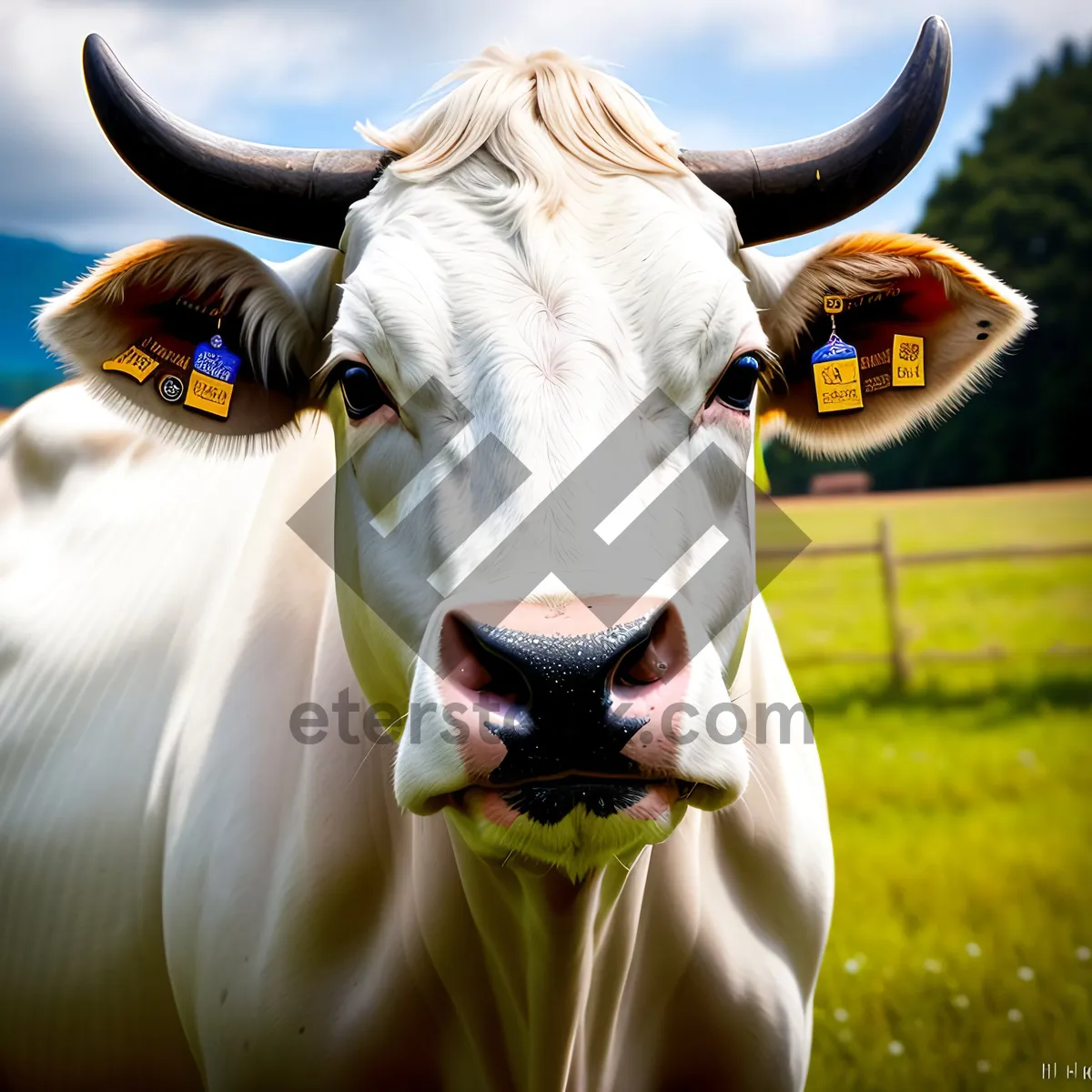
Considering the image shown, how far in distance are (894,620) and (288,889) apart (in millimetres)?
10975

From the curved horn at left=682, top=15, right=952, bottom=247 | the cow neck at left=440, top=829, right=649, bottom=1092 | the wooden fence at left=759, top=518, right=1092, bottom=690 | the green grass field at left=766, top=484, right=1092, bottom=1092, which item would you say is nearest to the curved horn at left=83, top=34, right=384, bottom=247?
the curved horn at left=682, top=15, right=952, bottom=247

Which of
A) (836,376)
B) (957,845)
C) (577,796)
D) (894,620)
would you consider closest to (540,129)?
(836,376)

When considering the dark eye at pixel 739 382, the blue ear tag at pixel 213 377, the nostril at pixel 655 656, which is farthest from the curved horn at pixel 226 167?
the nostril at pixel 655 656

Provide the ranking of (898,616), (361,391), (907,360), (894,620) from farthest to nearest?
(898,616) < (894,620) < (907,360) < (361,391)

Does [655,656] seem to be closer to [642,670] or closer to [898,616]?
[642,670]

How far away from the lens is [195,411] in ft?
9.43

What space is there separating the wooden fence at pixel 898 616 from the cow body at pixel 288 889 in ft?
32.6

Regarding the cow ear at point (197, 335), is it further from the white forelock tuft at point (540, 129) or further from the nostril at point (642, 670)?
the nostril at point (642, 670)

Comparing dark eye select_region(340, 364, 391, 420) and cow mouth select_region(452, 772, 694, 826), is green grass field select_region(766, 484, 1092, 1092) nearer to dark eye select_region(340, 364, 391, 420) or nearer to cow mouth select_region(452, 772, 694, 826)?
cow mouth select_region(452, 772, 694, 826)

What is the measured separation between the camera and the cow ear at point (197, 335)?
2713mm

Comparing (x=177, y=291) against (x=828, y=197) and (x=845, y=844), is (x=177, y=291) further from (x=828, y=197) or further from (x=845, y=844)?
(x=845, y=844)

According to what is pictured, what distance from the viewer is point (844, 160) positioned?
2576 mm

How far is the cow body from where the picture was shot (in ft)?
8.52

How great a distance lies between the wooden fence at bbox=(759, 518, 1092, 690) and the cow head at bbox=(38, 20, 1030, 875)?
405 inches
